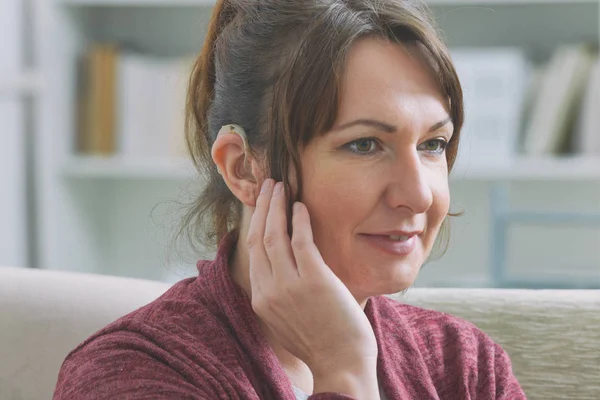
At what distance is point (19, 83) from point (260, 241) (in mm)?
2215

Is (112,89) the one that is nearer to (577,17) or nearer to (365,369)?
(577,17)

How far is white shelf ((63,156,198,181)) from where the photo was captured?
344cm

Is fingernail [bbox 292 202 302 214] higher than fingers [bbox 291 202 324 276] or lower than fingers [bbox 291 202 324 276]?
higher

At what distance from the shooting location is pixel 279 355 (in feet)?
4.21

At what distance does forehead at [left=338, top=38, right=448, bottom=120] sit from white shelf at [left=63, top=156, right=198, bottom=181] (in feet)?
7.46

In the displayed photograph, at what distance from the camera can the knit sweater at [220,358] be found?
1.12 m

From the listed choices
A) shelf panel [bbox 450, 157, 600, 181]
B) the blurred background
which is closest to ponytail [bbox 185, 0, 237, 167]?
the blurred background

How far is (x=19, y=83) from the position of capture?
3.21 meters

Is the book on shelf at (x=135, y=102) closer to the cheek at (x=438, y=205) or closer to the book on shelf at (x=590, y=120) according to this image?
the book on shelf at (x=590, y=120)

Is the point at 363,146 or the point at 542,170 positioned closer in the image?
the point at 363,146

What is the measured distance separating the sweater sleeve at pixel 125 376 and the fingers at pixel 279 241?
157 mm

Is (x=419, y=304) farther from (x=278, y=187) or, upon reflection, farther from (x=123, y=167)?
(x=123, y=167)

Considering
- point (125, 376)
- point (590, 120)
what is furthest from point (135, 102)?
point (125, 376)

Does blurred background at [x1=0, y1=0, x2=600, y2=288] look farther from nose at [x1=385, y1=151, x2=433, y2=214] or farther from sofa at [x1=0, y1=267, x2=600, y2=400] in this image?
nose at [x1=385, y1=151, x2=433, y2=214]
